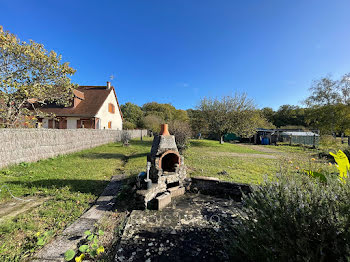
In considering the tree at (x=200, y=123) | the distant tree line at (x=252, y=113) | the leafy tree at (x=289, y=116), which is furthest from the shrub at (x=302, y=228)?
the leafy tree at (x=289, y=116)

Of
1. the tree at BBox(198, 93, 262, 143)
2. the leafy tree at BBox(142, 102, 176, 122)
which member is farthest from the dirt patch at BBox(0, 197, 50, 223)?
the leafy tree at BBox(142, 102, 176, 122)

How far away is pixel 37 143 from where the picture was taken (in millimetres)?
7605

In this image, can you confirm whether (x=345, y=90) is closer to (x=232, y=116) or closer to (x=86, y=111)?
(x=232, y=116)

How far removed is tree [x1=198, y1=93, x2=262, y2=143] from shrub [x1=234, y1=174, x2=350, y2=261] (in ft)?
55.2

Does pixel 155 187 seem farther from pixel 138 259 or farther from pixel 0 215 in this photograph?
pixel 0 215

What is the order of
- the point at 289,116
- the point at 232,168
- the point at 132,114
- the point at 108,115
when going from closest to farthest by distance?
the point at 232,168
the point at 108,115
the point at 132,114
the point at 289,116

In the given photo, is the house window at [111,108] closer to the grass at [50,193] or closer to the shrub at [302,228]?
the grass at [50,193]

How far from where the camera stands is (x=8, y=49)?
24.0 ft

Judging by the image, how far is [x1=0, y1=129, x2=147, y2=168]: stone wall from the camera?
20.3 feet

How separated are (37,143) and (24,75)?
384cm

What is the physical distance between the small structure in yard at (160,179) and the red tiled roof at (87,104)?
15928 mm

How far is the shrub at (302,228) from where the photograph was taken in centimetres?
131

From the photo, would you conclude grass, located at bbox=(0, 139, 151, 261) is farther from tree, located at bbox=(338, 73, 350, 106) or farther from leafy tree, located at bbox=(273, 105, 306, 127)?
leafy tree, located at bbox=(273, 105, 306, 127)

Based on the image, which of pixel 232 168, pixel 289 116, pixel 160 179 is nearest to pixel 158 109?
pixel 289 116
